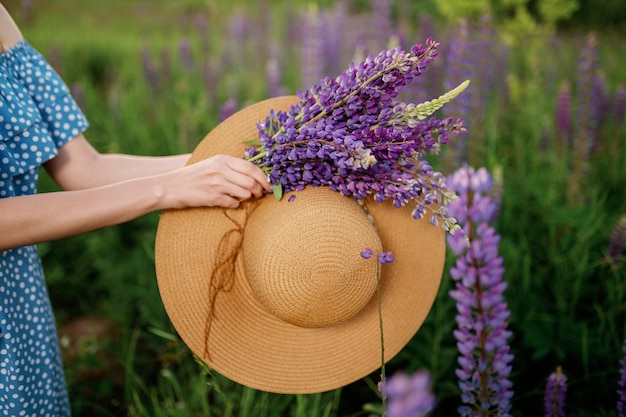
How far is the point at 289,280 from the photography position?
1.38 metres

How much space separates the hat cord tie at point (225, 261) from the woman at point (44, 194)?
51 mm

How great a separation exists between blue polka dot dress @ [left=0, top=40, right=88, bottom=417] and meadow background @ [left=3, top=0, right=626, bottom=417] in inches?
14.2

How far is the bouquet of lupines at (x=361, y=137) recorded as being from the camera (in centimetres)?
128

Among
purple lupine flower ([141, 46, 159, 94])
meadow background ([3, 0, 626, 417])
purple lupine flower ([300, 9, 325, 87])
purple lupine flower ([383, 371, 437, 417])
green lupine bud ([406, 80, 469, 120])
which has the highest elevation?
green lupine bud ([406, 80, 469, 120])

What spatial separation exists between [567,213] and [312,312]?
1.62 meters

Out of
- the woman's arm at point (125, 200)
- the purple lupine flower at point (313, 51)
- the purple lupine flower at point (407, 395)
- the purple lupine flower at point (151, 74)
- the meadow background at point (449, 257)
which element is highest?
the purple lupine flower at point (407, 395)

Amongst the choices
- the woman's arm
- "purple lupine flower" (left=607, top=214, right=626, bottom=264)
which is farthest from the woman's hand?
"purple lupine flower" (left=607, top=214, right=626, bottom=264)

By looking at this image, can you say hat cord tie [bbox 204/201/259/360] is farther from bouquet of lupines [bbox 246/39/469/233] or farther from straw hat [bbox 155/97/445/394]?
bouquet of lupines [bbox 246/39/469/233]

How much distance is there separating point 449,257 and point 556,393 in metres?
0.93

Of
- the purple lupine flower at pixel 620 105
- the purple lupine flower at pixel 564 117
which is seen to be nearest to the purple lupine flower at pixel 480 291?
the purple lupine flower at pixel 564 117

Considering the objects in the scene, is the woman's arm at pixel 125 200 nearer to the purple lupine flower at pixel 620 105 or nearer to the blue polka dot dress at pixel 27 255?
the blue polka dot dress at pixel 27 255

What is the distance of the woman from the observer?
1.38m

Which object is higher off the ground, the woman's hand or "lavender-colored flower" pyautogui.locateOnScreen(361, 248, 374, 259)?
the woman's hand

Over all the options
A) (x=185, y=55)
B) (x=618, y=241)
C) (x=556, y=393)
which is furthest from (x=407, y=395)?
(x=185, y=55)
